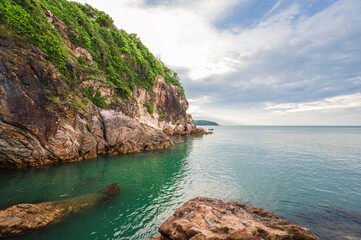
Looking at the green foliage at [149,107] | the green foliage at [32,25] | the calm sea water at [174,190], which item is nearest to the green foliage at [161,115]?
the green foliage at [149,107]

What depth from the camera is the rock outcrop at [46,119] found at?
38.6 ft

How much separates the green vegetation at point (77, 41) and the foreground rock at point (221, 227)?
1987 centimetres

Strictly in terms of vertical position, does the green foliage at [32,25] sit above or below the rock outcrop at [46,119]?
above

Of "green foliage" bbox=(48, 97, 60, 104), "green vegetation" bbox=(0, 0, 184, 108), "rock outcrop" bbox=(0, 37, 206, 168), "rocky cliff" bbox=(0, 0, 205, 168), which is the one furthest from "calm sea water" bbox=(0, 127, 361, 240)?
"green vegetation" bbox=(0, 0, 184, 108)

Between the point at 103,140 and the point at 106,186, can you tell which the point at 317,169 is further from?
the point at 103,140

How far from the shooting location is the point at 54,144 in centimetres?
1405

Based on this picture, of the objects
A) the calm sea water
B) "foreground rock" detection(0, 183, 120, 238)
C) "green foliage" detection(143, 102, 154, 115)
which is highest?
"green foliage" detection(143, 102, 154, 115)

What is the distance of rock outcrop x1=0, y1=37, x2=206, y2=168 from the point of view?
1177 cm

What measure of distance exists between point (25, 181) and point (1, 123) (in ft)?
16.8

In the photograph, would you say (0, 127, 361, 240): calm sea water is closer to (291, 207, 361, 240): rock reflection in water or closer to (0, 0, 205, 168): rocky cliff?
(291, 207, 361, 240): rock reflection in water

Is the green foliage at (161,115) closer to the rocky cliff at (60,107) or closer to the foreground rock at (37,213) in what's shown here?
the rocky cliff at (60,107)

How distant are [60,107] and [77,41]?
1384 cm

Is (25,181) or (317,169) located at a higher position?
(25,181)

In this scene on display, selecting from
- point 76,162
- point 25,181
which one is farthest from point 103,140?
point 25,181
